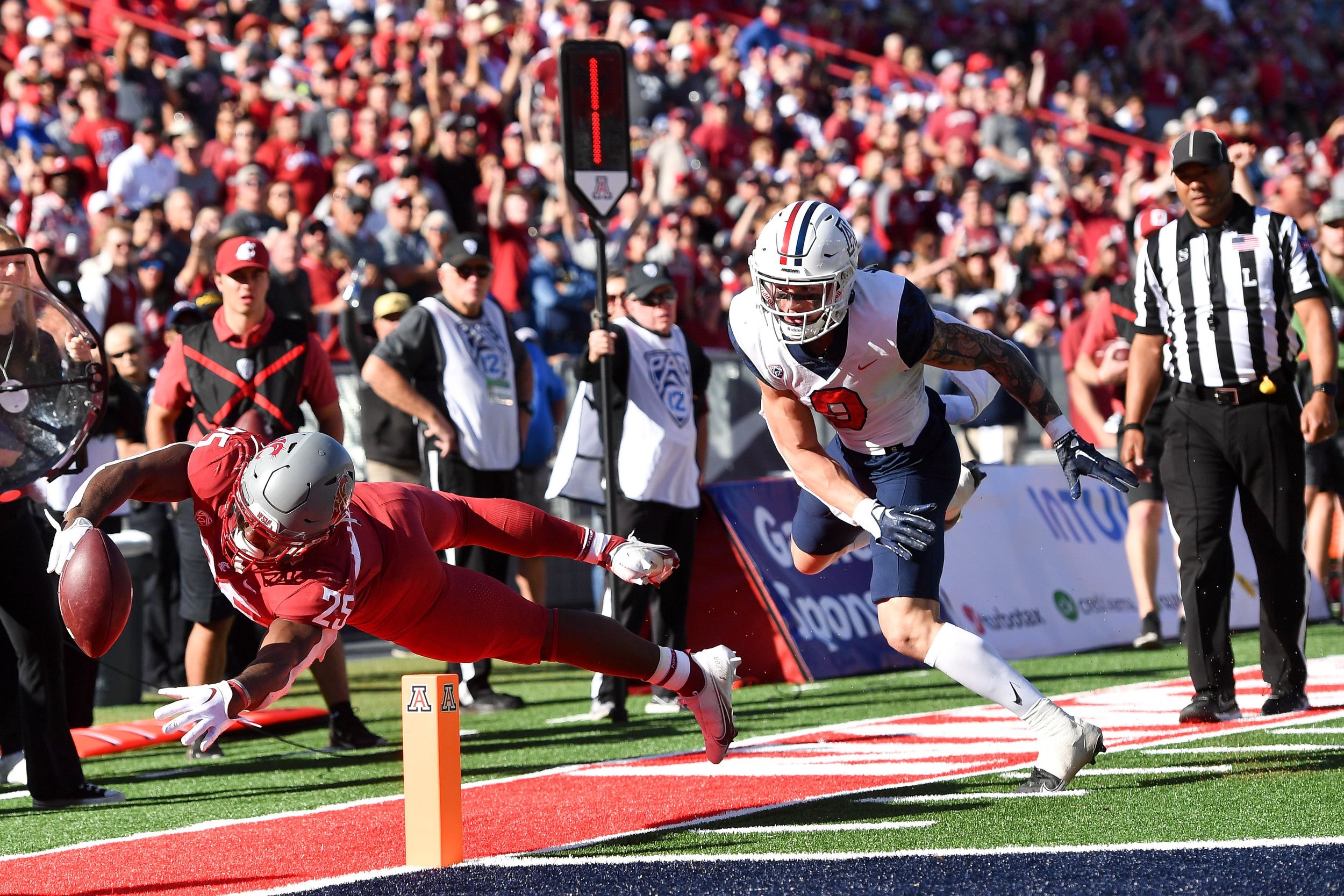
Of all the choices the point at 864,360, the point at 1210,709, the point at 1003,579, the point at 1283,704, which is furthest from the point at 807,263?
the point at 1003,579

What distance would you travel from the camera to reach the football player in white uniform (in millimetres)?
4977

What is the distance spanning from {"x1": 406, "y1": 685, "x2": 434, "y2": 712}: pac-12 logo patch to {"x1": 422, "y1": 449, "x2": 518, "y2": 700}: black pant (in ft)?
10.8

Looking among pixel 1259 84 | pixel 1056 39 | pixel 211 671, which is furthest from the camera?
pixel 1259 84

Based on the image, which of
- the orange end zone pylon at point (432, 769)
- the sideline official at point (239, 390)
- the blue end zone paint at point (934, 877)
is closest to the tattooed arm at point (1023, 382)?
the blue end zone paint at point (934, 877)

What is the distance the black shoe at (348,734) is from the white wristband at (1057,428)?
3.27m

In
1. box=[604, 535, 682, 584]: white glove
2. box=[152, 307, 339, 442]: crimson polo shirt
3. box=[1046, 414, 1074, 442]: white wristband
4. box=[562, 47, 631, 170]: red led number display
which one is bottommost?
box=[604, 535, 682, 584]: white glove

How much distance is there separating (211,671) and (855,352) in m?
3.44

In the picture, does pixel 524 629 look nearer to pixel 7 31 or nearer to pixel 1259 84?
pixel 7 31

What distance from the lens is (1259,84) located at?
24.6 m

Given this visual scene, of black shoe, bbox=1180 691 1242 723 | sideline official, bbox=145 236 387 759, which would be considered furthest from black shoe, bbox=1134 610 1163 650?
sideline official, bbox=145 236 387 759

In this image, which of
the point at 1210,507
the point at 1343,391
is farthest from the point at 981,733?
the point at 1343,391

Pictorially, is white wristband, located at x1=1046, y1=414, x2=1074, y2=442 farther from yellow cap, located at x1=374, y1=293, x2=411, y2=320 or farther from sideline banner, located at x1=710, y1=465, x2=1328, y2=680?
yellow cap, located at x1=374, y1=293, x2=411, y2=320

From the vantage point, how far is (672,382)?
323 inches

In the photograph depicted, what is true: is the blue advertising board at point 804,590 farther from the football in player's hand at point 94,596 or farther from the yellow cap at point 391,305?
the football in player's hand at point 94,596
